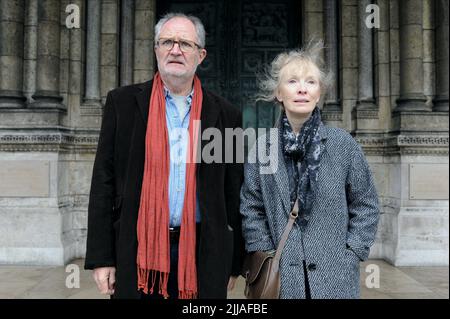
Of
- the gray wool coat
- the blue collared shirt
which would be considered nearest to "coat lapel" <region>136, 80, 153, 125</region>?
the blue collared shirt

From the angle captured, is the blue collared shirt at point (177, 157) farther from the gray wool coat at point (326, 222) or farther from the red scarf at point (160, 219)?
the gray wool coat at point (326, 222)

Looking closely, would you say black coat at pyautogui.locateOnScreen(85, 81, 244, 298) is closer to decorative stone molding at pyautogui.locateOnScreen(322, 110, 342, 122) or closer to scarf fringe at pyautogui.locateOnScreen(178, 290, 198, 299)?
scarf fringe at pyautogui.locateOnScreen(178, 290, 198, 299)

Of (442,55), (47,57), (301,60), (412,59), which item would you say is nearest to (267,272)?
(301,60)

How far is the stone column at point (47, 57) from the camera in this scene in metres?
7.43

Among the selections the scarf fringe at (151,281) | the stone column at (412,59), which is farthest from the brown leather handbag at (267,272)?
the stone column at (412,59)

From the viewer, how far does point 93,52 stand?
26.1 ft

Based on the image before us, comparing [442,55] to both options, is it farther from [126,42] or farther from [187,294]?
[187,294]

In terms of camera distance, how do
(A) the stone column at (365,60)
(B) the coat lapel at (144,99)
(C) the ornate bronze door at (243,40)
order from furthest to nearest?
(C) the ornate bronze door at (243,40) < (A) the stone column at (365,60) < (B) the coat lapel at (144,99)

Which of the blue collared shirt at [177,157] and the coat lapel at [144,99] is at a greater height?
the coat lapel at [144,99]

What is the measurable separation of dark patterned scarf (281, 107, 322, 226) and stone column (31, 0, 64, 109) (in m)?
5.78

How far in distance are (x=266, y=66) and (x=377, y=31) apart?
1.91 metres

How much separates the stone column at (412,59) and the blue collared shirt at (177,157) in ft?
18.5

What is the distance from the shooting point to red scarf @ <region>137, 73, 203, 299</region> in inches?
→ 97.7

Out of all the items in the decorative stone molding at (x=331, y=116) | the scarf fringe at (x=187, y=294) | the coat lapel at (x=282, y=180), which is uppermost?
the decorative stone molding at (x=331, y=116)
